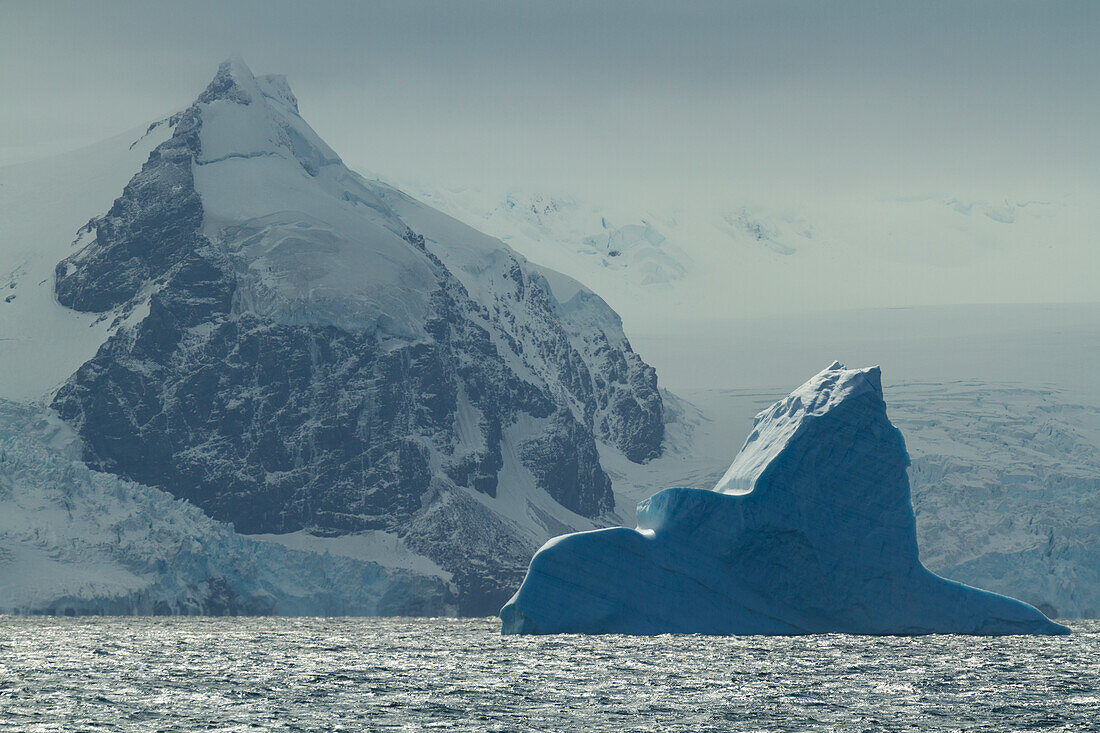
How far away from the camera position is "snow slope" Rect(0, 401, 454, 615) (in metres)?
180

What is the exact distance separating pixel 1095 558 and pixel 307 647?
4937 inches

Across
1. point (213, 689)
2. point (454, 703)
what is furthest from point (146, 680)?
point (454, 703)

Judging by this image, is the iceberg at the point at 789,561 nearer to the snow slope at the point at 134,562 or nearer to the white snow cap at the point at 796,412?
the white snow cap at the point at 796,412

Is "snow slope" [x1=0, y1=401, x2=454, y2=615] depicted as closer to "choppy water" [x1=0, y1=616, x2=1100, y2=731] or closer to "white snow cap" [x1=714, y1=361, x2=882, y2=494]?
"choppy water" [x1=0, y1=616, x2=1100, y2=731]

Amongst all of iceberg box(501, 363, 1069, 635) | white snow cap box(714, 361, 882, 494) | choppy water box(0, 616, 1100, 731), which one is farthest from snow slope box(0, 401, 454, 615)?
iceberg box(501, 363, 1069, 635)

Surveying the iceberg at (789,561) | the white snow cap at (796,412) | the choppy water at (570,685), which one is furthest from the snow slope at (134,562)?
the iceberg at (789,561)

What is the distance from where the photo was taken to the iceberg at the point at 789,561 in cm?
7638

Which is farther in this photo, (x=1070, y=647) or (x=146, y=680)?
(x=1070, y=647)

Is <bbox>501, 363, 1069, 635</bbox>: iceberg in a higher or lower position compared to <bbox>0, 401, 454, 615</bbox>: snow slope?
higher

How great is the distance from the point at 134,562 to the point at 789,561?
123m

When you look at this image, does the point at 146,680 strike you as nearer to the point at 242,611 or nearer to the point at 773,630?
the point at 773,630

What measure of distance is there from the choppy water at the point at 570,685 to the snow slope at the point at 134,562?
91.7 meters

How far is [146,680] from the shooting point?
65.5 m

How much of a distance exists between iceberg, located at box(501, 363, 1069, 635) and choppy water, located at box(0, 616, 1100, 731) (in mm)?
1429
